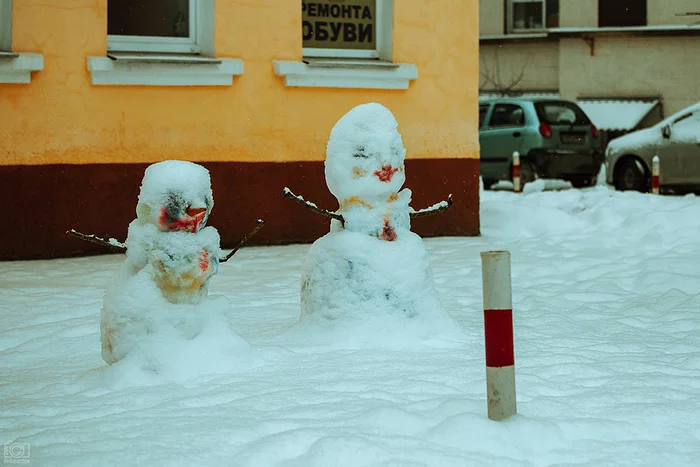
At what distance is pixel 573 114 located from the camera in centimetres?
2094

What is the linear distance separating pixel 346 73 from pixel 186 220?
19.9 ft

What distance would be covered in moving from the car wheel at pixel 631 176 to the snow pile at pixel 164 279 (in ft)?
46.2

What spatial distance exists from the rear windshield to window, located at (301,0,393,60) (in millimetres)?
8925

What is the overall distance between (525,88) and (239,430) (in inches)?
1005

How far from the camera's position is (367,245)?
6.27m

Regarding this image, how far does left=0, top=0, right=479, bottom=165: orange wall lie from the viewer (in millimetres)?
10000

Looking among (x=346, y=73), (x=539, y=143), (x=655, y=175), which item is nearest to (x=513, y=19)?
(x=539, y=143)

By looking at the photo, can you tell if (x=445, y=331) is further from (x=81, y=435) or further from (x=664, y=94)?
(x=664, y=94)

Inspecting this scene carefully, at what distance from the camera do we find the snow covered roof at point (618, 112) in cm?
2700

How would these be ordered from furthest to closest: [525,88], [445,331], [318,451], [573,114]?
[525,88], [573,114], [445,331], [318,451]

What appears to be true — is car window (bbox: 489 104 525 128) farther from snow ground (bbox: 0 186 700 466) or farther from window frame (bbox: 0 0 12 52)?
window frame (bbox: 0 0 12 52)

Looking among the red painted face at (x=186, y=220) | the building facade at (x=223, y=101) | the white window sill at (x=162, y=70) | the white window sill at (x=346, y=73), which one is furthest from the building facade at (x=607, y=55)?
the red painted face at (x=186, y=220)

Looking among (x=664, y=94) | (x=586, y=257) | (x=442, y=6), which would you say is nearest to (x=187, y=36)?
(x=442, y=6)

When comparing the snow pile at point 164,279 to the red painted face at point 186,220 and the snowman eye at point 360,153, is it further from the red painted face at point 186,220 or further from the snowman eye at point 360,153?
the snowman eye at point 360,153
